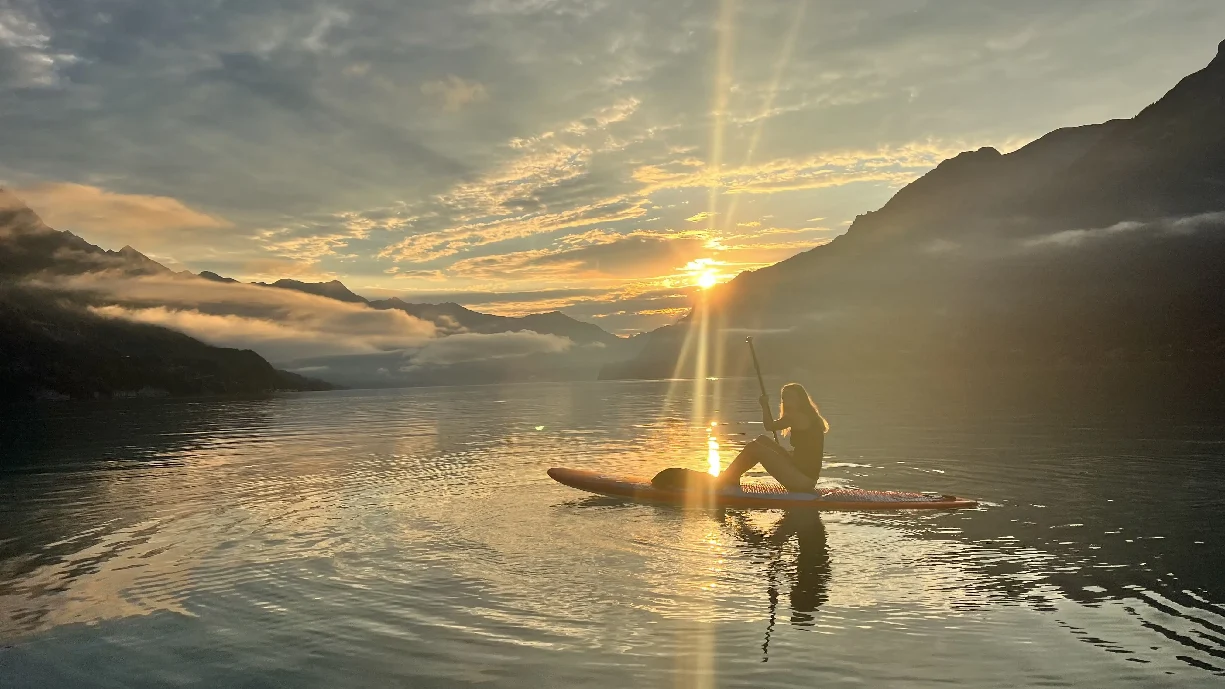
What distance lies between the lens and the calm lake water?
909 cm

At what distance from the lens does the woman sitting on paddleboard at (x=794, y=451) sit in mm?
19734

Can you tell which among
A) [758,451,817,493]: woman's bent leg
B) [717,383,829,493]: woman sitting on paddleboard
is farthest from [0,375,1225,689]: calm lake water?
[717,383,829,493]: woman sitting on paddleboard

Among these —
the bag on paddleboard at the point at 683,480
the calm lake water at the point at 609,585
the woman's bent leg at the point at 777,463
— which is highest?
the woman's bent leg at the point at 777,463

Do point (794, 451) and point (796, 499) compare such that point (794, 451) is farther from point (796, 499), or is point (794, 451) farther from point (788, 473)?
point (796, 499)

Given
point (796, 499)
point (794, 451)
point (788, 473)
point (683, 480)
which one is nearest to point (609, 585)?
point (683, 480)

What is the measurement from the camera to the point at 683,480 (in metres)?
20.8

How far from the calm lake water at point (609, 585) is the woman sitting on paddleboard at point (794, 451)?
1.37 metres

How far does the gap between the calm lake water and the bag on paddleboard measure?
1.33 m

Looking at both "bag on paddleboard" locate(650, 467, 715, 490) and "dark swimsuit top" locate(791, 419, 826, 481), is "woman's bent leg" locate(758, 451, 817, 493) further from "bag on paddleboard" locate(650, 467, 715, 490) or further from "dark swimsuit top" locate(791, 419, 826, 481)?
"bag on paddleboard" locate(650, 467, 715, 490)

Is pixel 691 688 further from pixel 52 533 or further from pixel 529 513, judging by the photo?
pixel 52 533

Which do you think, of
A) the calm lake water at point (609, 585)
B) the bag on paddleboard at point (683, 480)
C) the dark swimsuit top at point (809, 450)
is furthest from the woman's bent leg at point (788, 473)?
the bag on paddleboard at point (683, 480)

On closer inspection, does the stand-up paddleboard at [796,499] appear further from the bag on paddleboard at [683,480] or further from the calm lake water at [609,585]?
the calm lake water at [609,585]

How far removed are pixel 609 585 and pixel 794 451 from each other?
9.58 meters

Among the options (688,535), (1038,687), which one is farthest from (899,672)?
(688,535)
